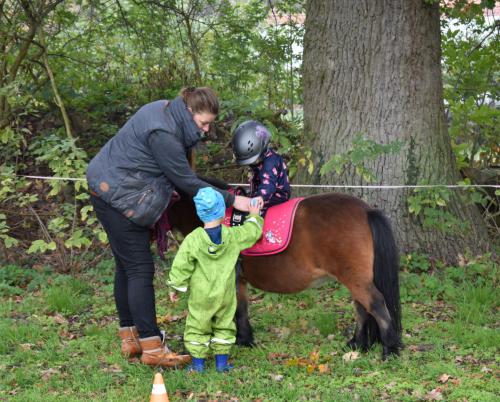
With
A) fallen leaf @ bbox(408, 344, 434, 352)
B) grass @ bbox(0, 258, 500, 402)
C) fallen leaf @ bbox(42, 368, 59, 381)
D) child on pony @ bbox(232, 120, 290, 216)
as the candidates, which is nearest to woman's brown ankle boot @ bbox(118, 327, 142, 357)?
grass @ bbox(0, 258, 500, 402)

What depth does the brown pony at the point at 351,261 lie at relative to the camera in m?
4.70

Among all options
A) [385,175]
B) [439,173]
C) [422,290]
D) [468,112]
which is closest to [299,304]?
[422,290]

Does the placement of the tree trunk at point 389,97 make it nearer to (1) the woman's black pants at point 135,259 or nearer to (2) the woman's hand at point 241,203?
(2) the woman's hand at point 241,203

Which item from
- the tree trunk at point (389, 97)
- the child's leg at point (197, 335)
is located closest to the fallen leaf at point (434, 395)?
the child's leg at point (197, 335)

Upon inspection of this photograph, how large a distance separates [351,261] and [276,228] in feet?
1.98

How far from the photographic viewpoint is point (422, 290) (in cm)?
628

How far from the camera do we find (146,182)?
450 cm

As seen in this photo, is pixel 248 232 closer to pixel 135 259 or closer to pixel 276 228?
pixel 276 228

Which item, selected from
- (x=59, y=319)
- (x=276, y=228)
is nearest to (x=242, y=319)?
(x=276, y=228)

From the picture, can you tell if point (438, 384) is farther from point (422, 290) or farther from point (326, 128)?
point (326, 128)

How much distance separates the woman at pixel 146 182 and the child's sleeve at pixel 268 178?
0.24 metres

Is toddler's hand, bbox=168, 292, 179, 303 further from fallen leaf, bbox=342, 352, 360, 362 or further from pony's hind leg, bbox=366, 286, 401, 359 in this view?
pony's hind leg, bbox=366, 286, 401, 359

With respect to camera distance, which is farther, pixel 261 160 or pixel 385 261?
pixel 261 160

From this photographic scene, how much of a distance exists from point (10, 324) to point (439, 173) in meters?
4.42
